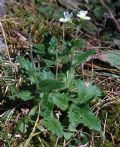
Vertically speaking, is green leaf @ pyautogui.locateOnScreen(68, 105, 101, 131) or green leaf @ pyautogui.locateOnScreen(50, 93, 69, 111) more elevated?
green leaf @ pyautogui.locateOnScreen(50, 93, 69, 111)

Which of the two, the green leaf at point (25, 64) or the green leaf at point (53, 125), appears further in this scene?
the green leaf at point (25, 64)

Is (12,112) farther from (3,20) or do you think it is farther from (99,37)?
(99,37)

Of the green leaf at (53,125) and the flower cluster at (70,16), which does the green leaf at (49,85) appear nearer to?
the green leaf at (53,125)

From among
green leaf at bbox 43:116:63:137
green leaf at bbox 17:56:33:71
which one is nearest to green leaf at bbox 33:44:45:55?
green leaf at bbox 17:56:33:71

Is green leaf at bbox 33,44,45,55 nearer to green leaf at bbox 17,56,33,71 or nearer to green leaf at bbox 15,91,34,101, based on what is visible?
green leaf at bbox 17,56,33,71

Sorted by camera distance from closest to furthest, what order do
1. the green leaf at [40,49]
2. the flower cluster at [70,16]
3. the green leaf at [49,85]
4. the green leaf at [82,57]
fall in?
the green leaf at [49,85]
the flower cluster at [70,16]
the green leaf at [82,57]
the green leaf at [40,49]

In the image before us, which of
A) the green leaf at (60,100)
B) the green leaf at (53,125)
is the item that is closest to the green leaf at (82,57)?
the green leaf at (60,100)

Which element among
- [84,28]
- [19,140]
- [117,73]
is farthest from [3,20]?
[19,140]
